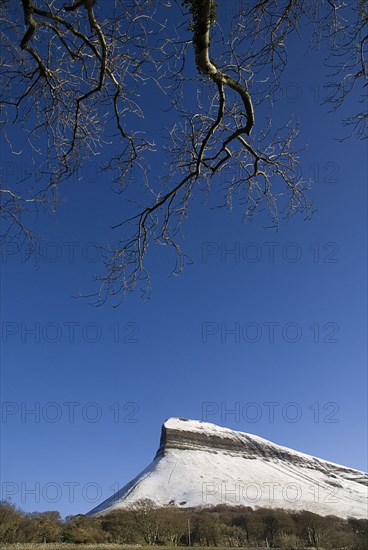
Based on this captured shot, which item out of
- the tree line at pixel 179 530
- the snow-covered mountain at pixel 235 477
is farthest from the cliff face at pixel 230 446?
the tree line at pixel 179 530

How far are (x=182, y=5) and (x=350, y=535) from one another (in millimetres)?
70292

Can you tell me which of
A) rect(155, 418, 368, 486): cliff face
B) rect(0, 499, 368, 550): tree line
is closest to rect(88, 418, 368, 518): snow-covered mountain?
rect(155, 418, 368, 486): cliff face

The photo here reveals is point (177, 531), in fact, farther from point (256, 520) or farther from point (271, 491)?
point (271, 491)

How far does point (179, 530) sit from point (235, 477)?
198 ft

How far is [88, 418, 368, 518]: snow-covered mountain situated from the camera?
93500mm

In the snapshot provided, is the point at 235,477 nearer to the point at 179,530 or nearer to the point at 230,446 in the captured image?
the point at 230,446

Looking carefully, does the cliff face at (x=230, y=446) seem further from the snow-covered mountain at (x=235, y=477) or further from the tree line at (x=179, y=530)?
the tree line at (x=179, y=530)

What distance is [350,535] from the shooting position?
60.2 m

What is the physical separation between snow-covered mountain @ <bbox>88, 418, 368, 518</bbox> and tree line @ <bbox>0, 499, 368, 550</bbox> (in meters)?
23.7

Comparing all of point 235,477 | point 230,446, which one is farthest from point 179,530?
point 230,446

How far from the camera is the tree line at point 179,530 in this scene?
150 ft

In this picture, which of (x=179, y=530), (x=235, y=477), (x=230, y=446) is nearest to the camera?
(x=179, y=530)

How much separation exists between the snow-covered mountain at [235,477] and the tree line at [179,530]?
23.7 m

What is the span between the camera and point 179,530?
58.7 metres
